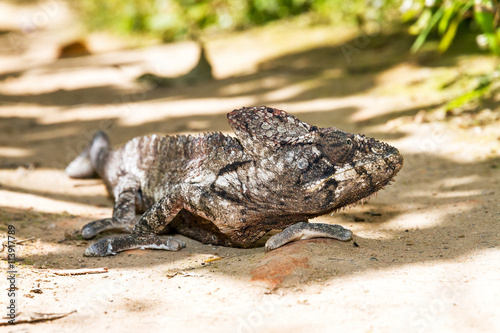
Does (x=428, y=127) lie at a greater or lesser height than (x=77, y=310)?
greater

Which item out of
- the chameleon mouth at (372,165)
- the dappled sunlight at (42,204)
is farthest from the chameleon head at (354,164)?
the dappled sunlight at (42,204)

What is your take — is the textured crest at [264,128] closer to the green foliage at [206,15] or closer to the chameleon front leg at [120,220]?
the chameleon front leg at [120,220]

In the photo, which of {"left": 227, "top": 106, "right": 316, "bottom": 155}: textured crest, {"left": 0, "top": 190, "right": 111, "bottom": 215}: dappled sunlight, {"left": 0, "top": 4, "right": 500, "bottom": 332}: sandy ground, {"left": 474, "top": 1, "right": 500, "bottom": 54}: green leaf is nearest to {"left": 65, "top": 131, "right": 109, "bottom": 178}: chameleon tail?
{"left": 0, "top": 4, "right": 500, "bottom": 332}: sandy ground

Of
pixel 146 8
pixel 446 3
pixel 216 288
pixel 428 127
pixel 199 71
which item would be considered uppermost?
pixel 146 8

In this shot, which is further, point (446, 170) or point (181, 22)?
point (181, 22)

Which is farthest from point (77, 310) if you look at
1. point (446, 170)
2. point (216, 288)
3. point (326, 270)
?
point (446, 170)

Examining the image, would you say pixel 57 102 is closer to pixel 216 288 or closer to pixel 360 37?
pixel 360 37

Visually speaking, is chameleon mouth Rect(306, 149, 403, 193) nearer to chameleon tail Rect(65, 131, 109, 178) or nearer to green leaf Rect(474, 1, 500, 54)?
chameleon tail Rect(65, 131, 109, 178)
